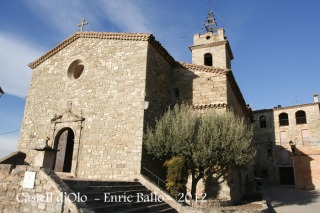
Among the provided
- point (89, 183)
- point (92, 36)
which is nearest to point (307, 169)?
point (92, 36)

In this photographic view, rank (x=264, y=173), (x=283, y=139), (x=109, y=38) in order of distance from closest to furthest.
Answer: (x=109, y=38)
(x=264, y=173)
(x=283, y=139)

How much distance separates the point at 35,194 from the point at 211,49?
17191mm

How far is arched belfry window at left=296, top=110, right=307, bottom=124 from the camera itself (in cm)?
3197

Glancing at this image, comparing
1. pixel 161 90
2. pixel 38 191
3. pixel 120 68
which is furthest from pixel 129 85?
pixel 38 191

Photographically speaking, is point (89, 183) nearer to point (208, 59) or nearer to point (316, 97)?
point (208, 59)

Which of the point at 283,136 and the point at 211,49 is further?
the point at 283,136

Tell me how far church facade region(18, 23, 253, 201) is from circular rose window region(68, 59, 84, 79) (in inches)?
2.2

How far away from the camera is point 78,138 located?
11.8 m

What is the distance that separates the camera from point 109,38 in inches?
520

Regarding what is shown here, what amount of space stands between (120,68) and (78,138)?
12.7 ft

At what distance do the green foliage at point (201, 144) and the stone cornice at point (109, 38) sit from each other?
417 centimetres

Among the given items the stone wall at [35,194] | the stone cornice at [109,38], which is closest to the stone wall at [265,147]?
the stone cornice at [109,38]

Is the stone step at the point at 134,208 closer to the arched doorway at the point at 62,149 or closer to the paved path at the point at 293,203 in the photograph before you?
the paved path at the point at 293,203

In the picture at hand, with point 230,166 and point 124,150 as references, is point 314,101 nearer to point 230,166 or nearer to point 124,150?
point 230,166
